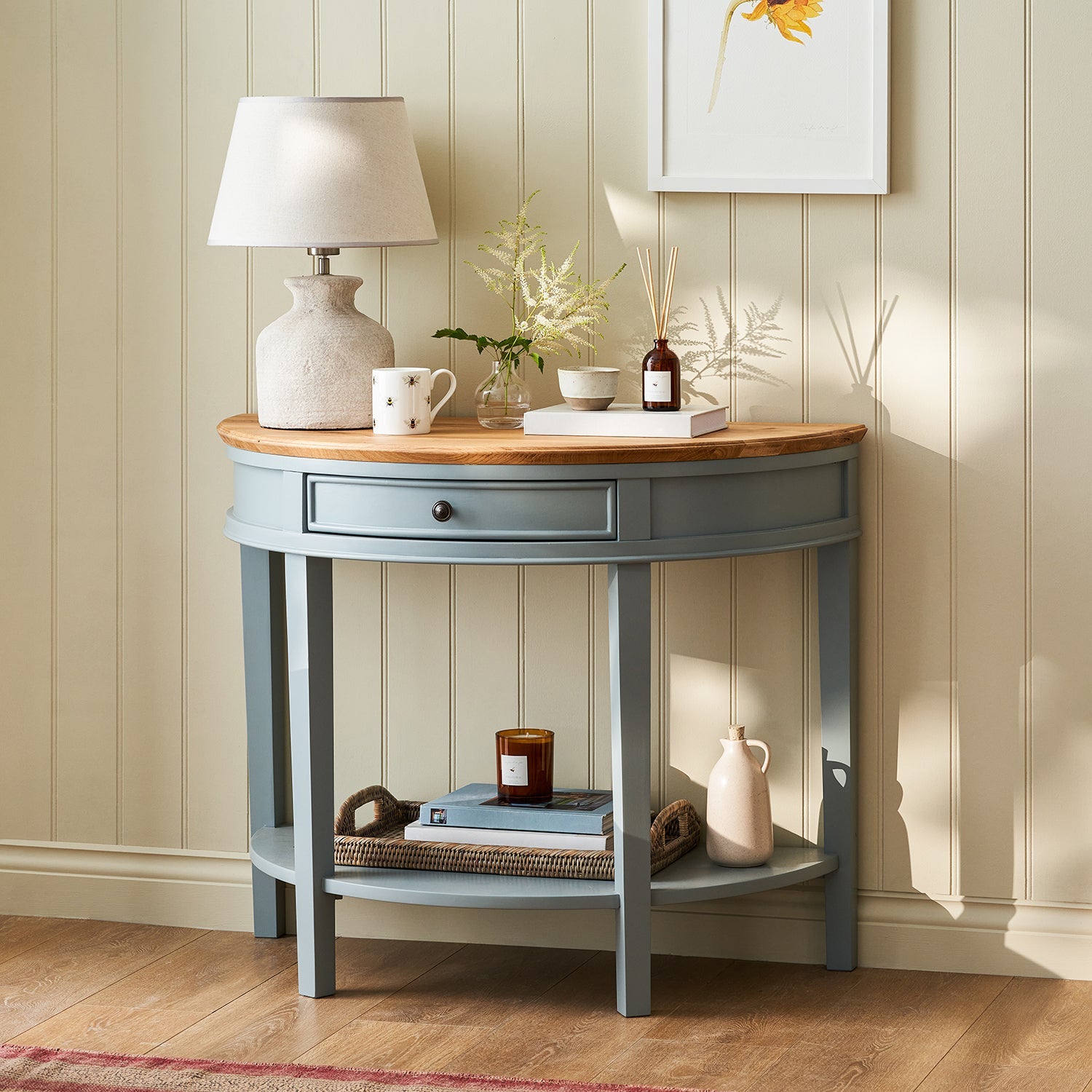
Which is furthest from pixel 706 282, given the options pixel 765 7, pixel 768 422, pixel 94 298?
pixel 94 298

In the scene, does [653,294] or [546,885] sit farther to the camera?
[653,294]

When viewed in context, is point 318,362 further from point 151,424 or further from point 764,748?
point 764,748

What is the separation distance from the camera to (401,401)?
2250 millimetres

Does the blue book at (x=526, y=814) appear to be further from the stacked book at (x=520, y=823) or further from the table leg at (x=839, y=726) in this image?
the table leg at (x=839, y=726)

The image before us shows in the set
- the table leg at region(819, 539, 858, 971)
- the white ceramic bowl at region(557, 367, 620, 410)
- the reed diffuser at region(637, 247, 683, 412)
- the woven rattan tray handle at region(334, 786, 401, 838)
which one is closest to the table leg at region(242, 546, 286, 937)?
the woven rattan tray handle at region(334, 786, 401, 838)

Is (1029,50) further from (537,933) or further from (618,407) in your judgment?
(537,933)

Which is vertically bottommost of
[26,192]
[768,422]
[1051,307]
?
[768,422]

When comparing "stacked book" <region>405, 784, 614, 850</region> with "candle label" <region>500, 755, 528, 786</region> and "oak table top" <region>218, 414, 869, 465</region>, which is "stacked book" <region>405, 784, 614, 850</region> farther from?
"oak table top" <region>218, 414, 869, 465</region>

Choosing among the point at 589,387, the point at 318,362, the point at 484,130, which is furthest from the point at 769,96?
the point at 318,362

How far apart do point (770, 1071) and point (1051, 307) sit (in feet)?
4.05

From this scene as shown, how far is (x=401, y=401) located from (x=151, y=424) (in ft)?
2.11

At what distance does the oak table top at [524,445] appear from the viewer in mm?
2062

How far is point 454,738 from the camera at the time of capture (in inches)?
103

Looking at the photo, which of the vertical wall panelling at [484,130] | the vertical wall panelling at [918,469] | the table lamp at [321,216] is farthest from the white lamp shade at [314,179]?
the vertical wall panelling at [918,469]
